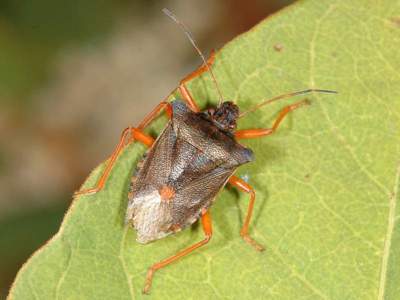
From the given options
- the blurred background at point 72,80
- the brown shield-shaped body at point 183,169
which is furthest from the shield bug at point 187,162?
the blurred background at point 72,80

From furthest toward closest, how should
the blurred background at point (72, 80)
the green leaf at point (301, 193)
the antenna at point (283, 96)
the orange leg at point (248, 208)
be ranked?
1. the blurred background at point (72, 80)
2. the antenna at point (283, 96)
3. the orange leg at point (248, 208)
4. the green leaf at point (301, 193)

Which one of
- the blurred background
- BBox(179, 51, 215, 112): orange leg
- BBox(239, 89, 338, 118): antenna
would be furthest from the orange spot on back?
the blurred background

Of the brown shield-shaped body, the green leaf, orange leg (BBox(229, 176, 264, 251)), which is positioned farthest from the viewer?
the brown shield-shaped body

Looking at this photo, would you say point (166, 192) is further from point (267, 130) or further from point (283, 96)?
point (283, 96)

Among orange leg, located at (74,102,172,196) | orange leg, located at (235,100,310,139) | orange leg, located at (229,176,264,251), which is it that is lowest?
orange leg, located at (229,176,264,251)

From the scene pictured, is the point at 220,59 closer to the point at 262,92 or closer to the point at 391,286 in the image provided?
the point at 262,92

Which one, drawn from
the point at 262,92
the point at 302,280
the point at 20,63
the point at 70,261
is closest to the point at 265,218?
the point at 302,280

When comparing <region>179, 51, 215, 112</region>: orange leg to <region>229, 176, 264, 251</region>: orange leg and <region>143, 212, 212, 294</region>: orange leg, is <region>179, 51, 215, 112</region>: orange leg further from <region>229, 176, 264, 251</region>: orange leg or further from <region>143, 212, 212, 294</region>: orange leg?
<region>143, 212, 212, 294</region>: orange leg

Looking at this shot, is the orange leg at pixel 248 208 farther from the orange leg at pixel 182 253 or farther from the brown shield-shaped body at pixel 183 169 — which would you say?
the orange leg at pixel 182 253

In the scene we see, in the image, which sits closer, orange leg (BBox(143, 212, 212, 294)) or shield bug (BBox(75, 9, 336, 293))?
orange leg (BBox(143, 212, 212, 294))
